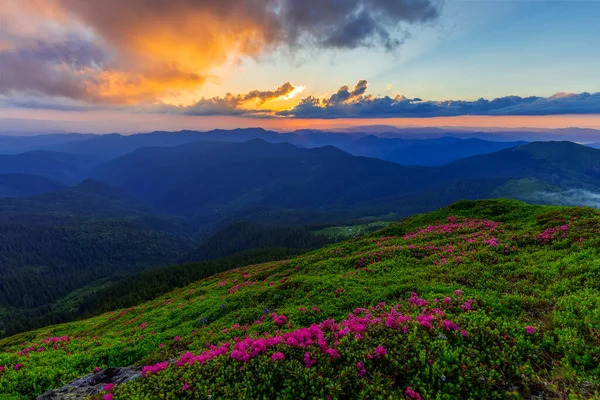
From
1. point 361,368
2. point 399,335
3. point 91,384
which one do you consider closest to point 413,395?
point 361,368

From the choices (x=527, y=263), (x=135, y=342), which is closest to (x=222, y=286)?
(x=135, y=342)

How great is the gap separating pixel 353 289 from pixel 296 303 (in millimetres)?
4560

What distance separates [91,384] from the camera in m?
12.8

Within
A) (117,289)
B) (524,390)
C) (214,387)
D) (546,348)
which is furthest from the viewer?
(117,289)

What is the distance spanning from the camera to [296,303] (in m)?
21.1

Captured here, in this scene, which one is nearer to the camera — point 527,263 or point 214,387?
point 214,387

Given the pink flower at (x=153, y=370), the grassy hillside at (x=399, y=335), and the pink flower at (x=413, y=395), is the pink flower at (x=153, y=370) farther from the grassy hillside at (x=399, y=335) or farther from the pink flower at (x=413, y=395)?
the pink flower at (x=413, y=395)

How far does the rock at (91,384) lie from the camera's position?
11836 millimetres

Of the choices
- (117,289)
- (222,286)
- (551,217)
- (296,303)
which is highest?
(551,217)

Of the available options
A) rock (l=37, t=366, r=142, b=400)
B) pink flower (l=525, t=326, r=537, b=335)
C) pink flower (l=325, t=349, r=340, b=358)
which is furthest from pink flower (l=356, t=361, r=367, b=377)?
rock (l=37, t=366, r=142, b=400)

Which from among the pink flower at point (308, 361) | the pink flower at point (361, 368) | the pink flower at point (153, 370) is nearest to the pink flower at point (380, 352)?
the pink flower at point (361, 368)

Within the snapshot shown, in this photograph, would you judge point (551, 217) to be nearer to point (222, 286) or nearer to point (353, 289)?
point (353, 289)

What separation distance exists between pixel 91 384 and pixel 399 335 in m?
14.5

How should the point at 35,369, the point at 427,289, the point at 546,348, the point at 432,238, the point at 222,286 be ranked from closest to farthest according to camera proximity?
the point at 546,348 → the point at 35,369 → the point at 427,289 → the point at 432,238 → the point at 222,286
